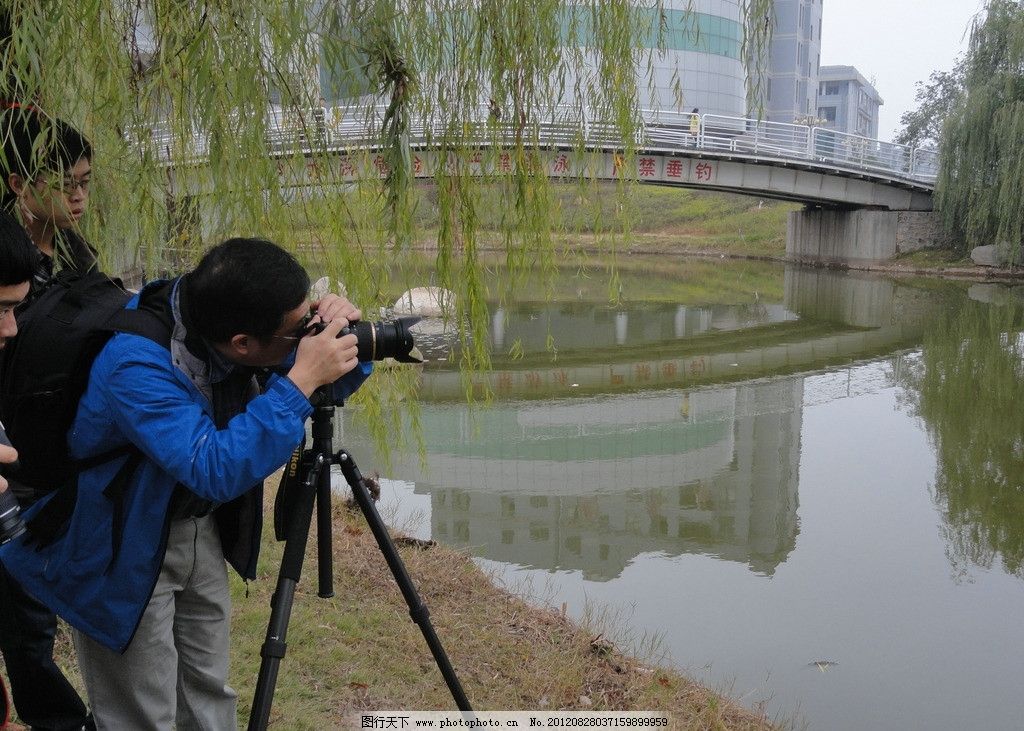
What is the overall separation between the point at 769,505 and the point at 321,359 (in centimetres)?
464

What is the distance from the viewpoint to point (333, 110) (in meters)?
2.56

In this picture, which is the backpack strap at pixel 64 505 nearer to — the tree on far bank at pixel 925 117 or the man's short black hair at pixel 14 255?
the man's short black hair at pixel 14 255

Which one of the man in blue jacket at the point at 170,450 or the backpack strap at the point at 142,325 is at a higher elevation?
the backpack strap at the point at 142,325

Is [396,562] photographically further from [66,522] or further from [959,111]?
[959,111]

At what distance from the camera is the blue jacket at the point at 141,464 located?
137cm

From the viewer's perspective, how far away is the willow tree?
1628 centimetres

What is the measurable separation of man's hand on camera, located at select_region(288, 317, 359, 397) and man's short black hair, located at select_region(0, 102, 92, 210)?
22.7 inches

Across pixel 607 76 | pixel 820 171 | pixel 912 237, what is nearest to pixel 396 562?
pixel 607 76

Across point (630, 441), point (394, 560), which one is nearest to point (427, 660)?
point (394, 560)

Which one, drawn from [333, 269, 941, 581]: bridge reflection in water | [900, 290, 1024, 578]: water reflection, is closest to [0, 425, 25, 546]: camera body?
[333, 269, 941, 581]: bridge reflection in water

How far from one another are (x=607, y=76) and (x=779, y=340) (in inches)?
378

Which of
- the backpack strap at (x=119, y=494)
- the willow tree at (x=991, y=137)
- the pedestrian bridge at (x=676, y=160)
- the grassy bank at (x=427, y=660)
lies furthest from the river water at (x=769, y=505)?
the willow tree at (x=991, y=137)

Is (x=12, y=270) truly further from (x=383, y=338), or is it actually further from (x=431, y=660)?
(x=431, y=660)

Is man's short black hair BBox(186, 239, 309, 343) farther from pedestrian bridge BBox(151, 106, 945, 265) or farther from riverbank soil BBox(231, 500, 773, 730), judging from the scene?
riverbank soil BBox(231, 500, 773, 730)
